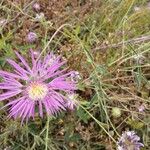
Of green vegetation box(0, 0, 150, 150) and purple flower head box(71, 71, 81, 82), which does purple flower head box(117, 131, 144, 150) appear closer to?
green vegetation box(0, 0, 150, 150)

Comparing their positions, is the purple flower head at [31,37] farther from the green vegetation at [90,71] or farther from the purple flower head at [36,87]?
the purple flower head at [36,87]

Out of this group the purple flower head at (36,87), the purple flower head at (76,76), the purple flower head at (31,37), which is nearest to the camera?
the purple flower head at (36,87)

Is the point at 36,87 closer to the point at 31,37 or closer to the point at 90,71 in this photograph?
the point at 90,71

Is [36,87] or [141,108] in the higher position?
[36,87]

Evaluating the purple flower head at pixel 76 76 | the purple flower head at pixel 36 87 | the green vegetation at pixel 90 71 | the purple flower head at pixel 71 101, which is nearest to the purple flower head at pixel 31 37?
the green vegetation at pixel 90 71

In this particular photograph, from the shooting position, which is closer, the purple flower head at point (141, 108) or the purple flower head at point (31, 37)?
the purple flower head at point (141, 108)

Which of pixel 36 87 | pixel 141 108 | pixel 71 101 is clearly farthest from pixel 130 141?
pixel 36 87

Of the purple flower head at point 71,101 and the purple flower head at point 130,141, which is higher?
the purple flower head at point 71,101

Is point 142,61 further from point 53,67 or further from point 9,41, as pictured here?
point 53,67

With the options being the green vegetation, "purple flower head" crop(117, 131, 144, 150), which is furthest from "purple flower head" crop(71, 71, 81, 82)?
"purple flower head" crop(117, 131, 144, 150)
